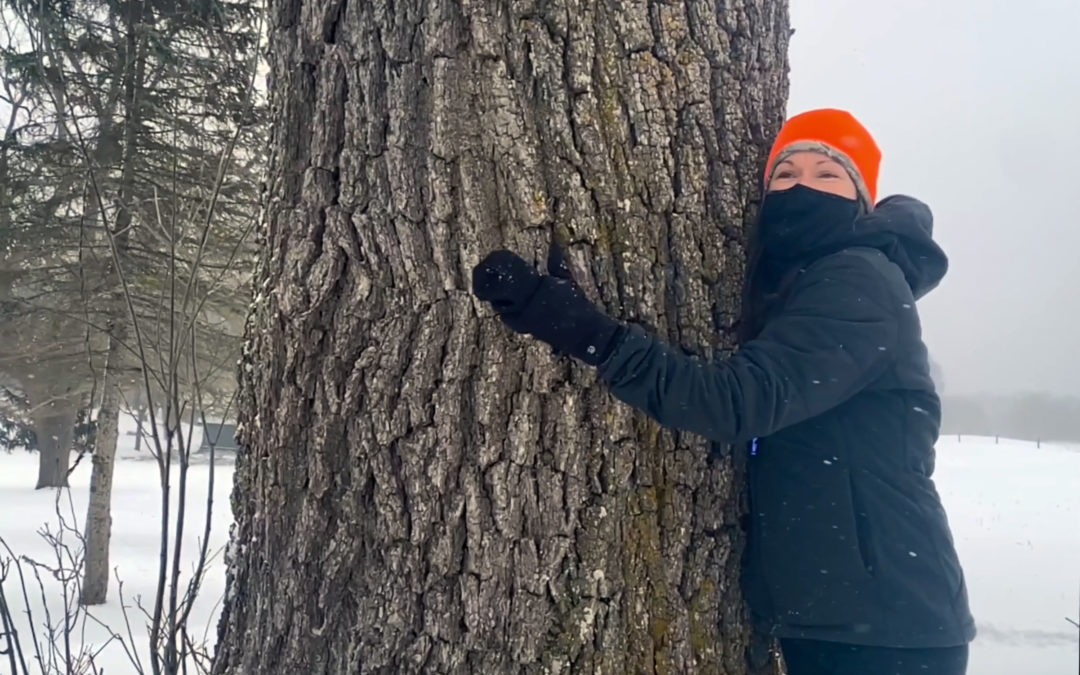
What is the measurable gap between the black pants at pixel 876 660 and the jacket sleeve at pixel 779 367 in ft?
1.57

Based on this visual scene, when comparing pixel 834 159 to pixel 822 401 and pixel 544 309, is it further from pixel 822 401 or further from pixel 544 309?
pixel 544 309

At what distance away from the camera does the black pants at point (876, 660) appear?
1.51 m

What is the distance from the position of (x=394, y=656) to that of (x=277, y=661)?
270mm

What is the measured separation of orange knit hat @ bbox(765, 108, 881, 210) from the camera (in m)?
1.64

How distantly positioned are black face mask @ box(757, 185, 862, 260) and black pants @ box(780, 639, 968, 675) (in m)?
0.76

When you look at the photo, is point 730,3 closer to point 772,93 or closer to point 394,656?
point 772,93

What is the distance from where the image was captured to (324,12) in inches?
59.6

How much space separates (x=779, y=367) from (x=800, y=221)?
0.36 meters

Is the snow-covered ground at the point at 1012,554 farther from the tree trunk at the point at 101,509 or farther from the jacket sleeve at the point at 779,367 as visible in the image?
the jacket sleeve at the point at 779,367

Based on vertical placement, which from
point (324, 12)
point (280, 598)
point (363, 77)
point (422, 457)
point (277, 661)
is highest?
point (324, 12)

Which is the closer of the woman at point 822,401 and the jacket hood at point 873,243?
the woman at point 822,401

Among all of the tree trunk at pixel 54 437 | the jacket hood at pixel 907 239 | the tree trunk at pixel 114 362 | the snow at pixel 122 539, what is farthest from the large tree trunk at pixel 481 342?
the tree trunk at pixel 54 437

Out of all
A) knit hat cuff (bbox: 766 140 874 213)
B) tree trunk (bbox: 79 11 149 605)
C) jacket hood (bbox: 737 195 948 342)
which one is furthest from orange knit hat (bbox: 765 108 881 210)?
tree trunk (bbox: 79 11 149 605)

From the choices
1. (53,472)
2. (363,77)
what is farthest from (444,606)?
(53,472)
